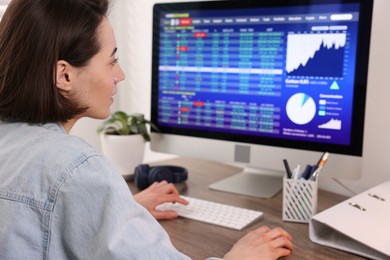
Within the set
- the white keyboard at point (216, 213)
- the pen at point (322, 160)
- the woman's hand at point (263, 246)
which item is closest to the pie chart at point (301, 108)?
the pen at point (322, 160)

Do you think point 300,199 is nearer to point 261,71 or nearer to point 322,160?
point 322,160

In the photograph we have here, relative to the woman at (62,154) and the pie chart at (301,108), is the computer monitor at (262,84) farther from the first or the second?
the woman at (62,154)

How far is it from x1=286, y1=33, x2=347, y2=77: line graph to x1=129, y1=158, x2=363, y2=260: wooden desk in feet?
1.11

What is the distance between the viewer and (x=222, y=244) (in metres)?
0.98

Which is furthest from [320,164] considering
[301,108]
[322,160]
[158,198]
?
[158,198]

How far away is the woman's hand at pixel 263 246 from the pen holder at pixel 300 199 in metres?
0.15

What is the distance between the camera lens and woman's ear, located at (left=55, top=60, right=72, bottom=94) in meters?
0.78

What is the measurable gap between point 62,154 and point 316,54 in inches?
28.9

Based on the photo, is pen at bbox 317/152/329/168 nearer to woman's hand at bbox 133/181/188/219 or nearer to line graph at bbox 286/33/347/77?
line graph at bbox 286/33/347/77

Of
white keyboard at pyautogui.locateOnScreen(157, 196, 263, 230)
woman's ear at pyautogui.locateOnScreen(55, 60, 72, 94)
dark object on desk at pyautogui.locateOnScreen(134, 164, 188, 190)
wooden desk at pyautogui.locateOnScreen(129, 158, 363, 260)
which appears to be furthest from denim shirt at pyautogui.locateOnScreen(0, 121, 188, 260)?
dark object on desk at pyautogui.locateOnScreen(134, 164, 188, 190)

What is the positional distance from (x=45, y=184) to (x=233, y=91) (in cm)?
74

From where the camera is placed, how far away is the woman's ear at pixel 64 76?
78 centimetres

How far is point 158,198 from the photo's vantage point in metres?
1.16

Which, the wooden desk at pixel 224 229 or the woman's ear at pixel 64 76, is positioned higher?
the woman's ear at pixel 64 76
